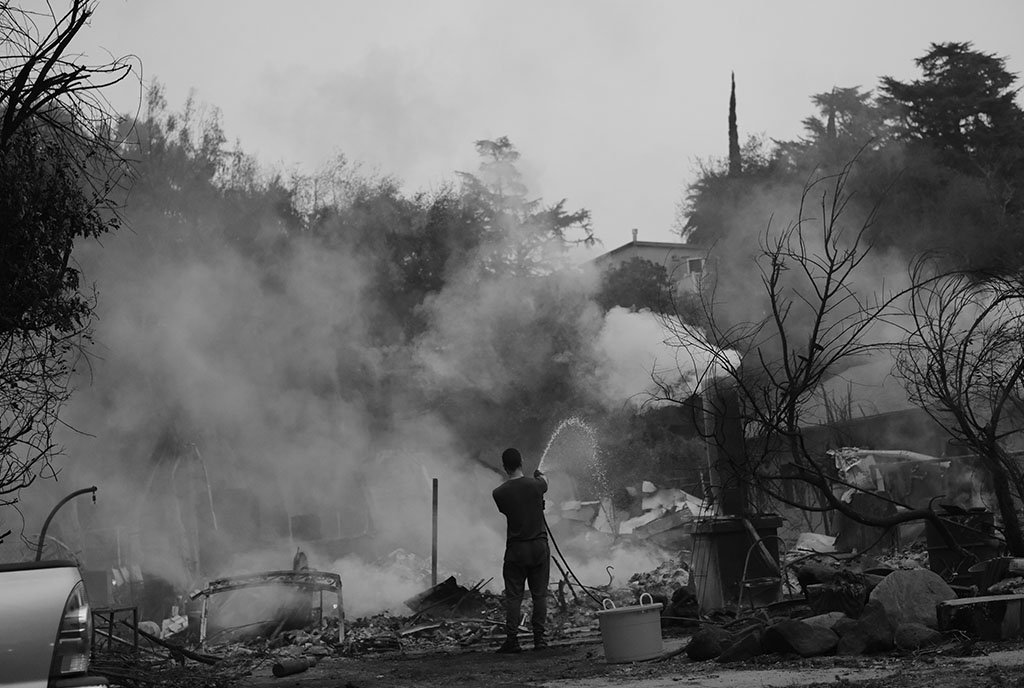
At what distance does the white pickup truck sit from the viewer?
3.36m

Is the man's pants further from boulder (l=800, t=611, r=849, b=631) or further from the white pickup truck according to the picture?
the white pickup truck

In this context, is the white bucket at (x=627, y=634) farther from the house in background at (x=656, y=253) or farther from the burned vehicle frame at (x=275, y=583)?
the house in background at (x=656, y=253)

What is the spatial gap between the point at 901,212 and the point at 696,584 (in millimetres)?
25168

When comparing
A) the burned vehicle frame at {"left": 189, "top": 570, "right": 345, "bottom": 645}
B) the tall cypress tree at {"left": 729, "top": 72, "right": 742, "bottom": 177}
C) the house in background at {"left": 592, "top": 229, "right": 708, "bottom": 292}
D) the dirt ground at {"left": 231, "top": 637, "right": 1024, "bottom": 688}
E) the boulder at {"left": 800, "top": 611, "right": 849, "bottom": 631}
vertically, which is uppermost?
the tall cypress tree at {"left": 729, "top": 72, "right": 742, "bottom": 177}

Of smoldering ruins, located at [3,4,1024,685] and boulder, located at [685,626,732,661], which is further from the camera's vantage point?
smoldering ruins, located at [3,4,1024,685]

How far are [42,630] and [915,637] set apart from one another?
567 centimetres

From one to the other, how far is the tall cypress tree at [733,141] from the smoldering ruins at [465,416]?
123 centimetres

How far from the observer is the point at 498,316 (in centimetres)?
2933

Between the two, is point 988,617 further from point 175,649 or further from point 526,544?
point 175,649

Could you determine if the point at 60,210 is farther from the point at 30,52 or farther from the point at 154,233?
the point at 154,233

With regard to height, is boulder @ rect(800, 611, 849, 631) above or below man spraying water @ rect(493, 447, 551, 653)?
below

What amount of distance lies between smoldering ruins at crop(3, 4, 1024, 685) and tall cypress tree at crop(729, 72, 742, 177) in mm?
1231

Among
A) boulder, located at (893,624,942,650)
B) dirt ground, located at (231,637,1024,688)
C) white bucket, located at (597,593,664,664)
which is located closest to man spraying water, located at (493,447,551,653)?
dirt ground, located at (231,637,1024,688)

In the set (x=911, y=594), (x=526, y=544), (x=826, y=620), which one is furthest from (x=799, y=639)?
(x=526, y=544)
